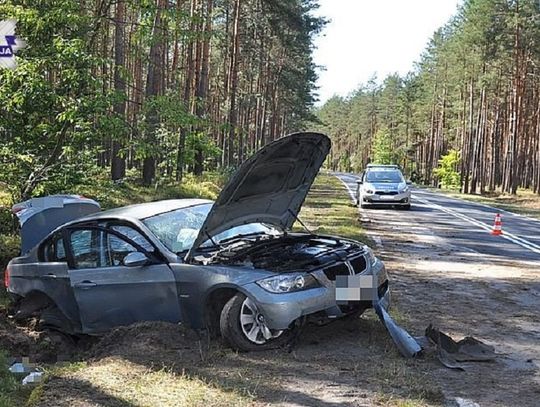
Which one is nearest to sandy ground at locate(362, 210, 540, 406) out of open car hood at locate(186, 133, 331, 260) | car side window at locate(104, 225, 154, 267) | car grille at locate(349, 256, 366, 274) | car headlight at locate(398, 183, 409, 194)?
car grille at locate(349, 256, 366, 274)

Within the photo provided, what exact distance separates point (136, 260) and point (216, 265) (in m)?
0.93

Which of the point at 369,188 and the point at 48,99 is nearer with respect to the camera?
the point at 48,99

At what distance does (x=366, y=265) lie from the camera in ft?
22.2

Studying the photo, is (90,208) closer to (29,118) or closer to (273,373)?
(29,118)

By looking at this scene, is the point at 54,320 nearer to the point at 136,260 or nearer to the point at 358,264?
the point at 136,260

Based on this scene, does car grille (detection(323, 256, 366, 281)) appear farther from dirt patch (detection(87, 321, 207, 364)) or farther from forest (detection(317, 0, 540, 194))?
forest (detection(317, 0, 540, 194))

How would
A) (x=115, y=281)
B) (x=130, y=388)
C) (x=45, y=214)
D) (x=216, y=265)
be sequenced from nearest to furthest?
(x=130, y=388), (x=216, y=265), (x=115, y=281), (x=45, y=214)

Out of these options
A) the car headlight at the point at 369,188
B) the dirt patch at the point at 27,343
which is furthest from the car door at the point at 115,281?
the car headlight at the point at 369,188

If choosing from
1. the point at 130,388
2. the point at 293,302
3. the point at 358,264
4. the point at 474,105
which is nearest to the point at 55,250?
the point at 130,388

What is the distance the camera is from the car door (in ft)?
21.6

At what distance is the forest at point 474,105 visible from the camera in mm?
46000

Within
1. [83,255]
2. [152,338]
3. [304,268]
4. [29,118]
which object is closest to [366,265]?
[304,268]

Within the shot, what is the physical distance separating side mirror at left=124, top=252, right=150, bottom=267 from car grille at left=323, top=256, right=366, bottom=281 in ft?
6.14

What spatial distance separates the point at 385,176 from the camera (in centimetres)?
2541
